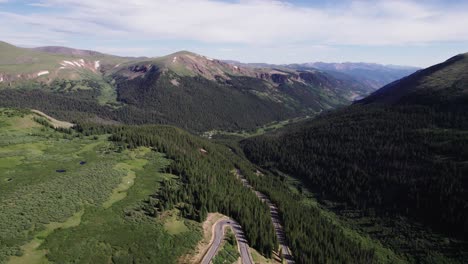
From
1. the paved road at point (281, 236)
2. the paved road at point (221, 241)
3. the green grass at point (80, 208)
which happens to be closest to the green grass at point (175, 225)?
the green grass at point (80, 208)

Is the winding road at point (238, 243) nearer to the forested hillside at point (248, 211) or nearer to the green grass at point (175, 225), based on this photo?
the forested hillside at point (248, 211)

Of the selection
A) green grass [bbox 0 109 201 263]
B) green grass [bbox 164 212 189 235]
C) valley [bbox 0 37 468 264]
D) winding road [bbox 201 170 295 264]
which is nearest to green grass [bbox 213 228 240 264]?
valley [bbox 0 37 468 264]

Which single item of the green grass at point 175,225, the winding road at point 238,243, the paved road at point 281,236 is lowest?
the paved road at point 281,236

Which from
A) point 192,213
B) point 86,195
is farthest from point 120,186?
point 192,213

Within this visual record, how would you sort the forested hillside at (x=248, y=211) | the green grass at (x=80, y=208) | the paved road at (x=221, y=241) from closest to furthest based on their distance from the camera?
the green grass at (x=80, y=208), the paved road at (x=221, y=241), the forested hillside at (x=248, y=211)

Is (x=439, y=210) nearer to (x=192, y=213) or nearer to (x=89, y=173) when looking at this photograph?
(x=192, y=213)

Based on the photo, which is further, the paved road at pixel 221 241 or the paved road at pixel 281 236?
the paved road at pixel 281 236

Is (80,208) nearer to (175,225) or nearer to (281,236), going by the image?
(175,225)
